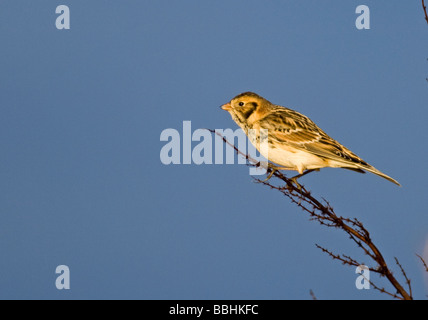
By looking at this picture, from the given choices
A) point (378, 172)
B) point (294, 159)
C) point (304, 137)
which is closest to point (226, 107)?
point (304, 137)

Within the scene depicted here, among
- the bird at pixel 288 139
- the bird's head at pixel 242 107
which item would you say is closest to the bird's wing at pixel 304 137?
the bird at pixel 288 139

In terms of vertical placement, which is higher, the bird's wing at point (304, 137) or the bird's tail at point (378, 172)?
the bird's wing at point (304, 137)

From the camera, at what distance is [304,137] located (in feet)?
25.4

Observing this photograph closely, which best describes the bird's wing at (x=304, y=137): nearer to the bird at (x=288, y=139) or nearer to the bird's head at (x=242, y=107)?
the bird at (x=288, y=139)

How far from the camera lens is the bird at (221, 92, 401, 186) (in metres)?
7.33

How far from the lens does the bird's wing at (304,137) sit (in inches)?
287

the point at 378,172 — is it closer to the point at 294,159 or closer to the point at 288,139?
the point at 294,159

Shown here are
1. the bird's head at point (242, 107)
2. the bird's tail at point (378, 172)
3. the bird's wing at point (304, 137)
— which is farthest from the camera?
the bird's head at point (242, 107)

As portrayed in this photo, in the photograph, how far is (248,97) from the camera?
795 cm

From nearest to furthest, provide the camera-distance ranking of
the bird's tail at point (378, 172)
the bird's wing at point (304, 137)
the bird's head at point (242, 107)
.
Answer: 1. the bird's tail at point (378, 172)
2. the bird's wing at point (304, 137)
3. the bird's head at point (242, 107)

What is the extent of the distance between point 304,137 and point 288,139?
0.97 ft

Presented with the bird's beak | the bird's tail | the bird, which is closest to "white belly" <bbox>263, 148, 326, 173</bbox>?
the bird
